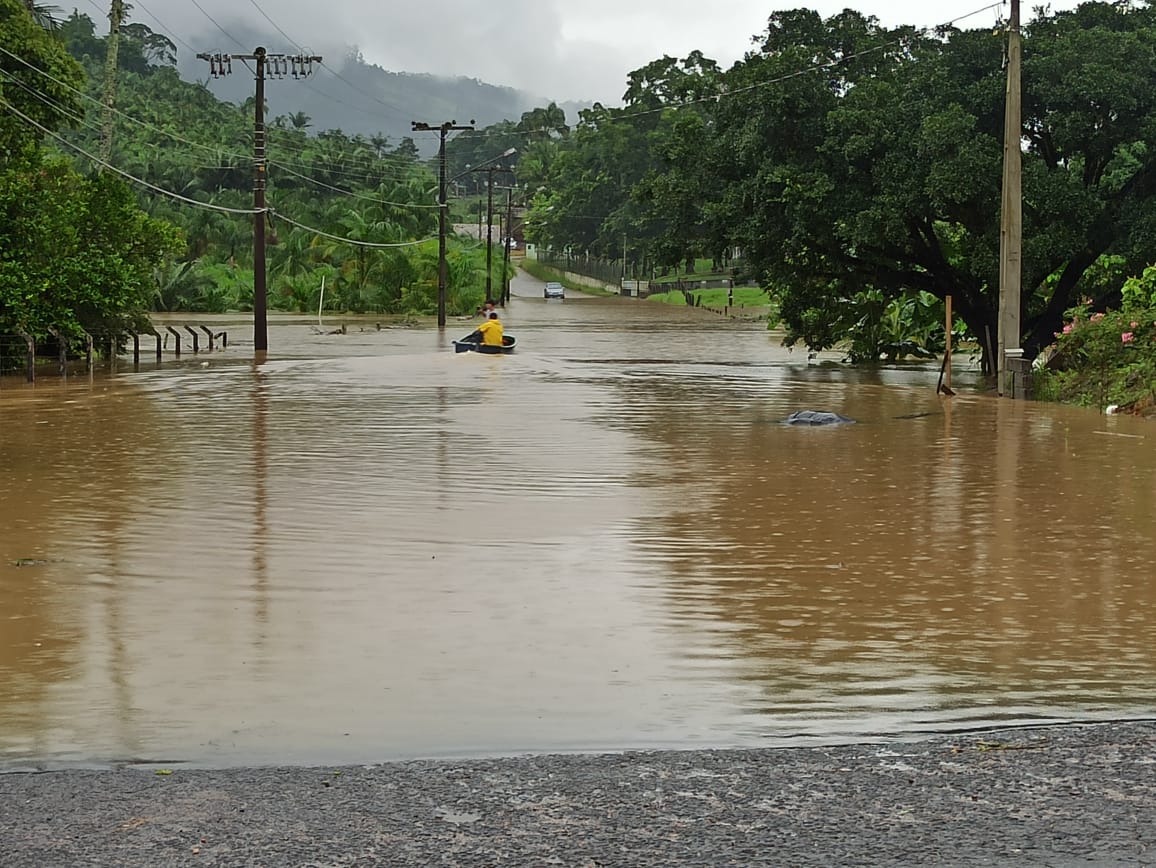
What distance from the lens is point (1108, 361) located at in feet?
85.0

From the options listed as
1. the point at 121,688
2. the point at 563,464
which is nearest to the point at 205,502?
the point at 563,464

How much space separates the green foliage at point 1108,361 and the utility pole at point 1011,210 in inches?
32.8

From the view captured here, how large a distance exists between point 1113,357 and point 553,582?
58.3 feet

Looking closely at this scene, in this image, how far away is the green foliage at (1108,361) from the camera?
2447 cm

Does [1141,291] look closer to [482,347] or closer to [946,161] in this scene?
[946,161]

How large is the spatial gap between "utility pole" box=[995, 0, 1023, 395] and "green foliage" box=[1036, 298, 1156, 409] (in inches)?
32.8

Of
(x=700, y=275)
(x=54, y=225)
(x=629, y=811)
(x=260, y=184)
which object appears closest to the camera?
(x=629, y=811)

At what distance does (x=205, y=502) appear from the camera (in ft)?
47.2

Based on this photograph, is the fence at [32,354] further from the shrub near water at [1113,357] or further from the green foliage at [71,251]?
the shrub near water at [1113,357]

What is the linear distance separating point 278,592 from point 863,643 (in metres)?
3.61

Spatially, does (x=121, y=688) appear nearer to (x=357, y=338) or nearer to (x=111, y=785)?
(x=111, y=785)

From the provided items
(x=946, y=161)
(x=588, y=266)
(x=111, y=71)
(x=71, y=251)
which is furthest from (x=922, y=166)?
(x=588, y=266)

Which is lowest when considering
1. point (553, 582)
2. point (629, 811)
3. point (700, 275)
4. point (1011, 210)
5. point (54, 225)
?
point (553, 582)

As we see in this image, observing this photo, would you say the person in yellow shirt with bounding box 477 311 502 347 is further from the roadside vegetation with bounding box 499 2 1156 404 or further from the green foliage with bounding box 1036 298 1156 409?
the green foliage with bounding box 1036 298 1156 409
